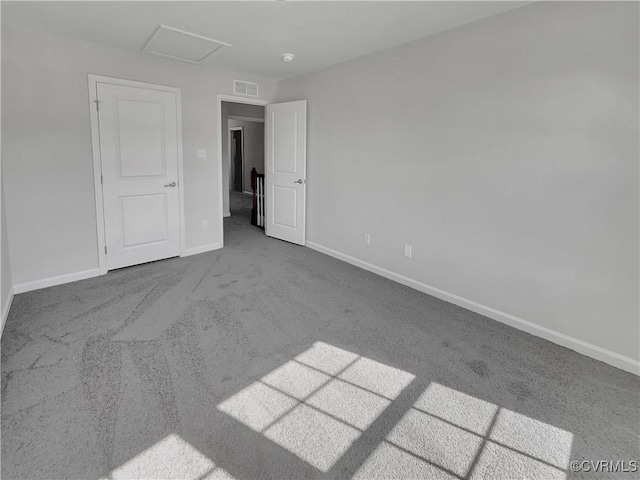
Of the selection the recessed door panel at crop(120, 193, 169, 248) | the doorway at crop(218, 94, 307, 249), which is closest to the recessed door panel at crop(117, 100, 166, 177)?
the recessed door panel at crop(120, 193, 169, 248)

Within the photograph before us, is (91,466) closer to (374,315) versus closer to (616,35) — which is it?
(374,315)

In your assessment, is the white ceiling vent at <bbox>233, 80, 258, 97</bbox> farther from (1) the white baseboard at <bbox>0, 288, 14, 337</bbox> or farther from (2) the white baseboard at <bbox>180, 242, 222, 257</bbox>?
(1) the white baseboard at <bbox>0, 288, 14, 337</bbox>

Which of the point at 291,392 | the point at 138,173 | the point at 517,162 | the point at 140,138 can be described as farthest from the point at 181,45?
the point at 291,392

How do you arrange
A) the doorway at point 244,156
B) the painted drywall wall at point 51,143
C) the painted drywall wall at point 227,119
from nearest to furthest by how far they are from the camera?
1. the painted drywall wall at point 51,143
2. the painted drywall wall at point 227,119
3. the doorway at point 244,156

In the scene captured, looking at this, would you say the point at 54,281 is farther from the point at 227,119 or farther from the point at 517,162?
the point at 227,119

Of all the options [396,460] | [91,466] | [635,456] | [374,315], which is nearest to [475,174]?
[374,315]

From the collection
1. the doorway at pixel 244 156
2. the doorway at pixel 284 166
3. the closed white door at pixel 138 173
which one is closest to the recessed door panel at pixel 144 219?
the closed white door at pixel 138 173

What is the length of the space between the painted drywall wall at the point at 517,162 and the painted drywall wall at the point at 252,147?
6.49 m

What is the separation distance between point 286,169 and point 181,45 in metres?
2.10

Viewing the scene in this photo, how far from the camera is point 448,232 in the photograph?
3381 millimetres

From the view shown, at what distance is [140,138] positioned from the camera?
13.4 ft

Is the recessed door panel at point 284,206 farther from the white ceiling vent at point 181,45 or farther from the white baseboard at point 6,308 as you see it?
the white baseboard at point 6,308

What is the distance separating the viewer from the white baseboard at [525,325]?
242 centimetres

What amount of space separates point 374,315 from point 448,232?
1.07m
